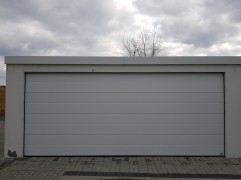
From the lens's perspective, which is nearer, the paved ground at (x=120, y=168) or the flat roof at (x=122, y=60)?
the paved ground at (x=120, y=168)

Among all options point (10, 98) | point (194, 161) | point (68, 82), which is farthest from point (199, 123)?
point (10, 98)

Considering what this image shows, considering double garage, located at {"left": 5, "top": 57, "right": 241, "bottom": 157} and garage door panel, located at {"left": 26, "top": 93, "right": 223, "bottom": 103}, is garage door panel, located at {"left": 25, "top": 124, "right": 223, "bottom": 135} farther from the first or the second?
garage door panel, located at {"left": 26, "top": 93, "right": 223, "bottom": 103}

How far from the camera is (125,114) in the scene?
396 inches

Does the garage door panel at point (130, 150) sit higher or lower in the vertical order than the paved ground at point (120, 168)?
→ higher

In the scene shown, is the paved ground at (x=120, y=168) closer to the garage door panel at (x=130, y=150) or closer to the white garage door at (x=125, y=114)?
the garage door panel at (x=130, y=150)

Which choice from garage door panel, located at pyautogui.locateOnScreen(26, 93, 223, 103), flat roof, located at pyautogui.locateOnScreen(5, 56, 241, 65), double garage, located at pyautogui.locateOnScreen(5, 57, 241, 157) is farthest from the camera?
garage door panel, located at pyautogui.locateOnScreen(26, 93, 223, 103)

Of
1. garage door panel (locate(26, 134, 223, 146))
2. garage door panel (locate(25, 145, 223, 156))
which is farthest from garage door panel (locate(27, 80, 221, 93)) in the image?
garage door panel (locate(25, 145, 223, 156))

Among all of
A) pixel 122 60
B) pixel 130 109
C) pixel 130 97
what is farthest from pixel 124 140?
pixel 122 60

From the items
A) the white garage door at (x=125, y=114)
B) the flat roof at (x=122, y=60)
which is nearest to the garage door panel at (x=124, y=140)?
the white garage door at (x=125, y=114)

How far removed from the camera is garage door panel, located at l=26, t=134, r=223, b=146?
10000 millimetres

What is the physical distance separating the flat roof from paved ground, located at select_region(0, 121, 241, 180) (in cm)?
267

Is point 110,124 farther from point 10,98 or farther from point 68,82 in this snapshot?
point 10,98

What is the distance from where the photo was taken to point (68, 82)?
10086 mm

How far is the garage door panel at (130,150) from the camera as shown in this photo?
32.7 feet
